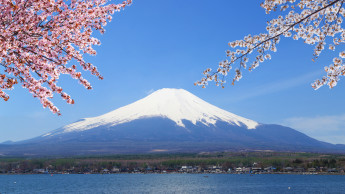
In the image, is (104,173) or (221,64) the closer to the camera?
(221,64)

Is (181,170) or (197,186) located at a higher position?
(181,170)

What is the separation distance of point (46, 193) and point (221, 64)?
9998 cm

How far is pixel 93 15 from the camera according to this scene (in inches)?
377

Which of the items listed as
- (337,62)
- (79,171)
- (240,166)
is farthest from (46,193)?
(337,62)

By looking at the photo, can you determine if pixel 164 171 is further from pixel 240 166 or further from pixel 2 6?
pixel 2 6

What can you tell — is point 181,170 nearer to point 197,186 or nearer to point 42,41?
point 197,186

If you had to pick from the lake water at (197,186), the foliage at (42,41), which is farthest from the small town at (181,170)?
the foliage at (42,41)

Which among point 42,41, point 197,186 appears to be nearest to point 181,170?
point 197,186

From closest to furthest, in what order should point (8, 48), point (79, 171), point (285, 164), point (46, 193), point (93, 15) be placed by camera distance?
1. point (8, 48)
2. point (93, 15)
3. point (46, 193)
4. point (285, 164)
5. point (79, 171)

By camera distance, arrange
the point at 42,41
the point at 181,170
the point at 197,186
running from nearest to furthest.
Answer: the point at 42,41 → the point at 197,186 → the point at 181,170

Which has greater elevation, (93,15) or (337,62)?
(93,15)

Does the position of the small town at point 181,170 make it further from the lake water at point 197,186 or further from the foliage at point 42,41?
the foliage at point 42,41

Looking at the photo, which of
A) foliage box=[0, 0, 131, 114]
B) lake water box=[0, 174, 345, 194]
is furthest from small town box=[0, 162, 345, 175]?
foliage box=[0, 0, 131, 114]

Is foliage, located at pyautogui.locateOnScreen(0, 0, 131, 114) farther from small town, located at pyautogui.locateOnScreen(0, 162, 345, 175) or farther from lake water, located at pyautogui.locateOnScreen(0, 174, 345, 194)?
small town, located at pyautogui.locateOnScreen(0, 162, 345, 175)
